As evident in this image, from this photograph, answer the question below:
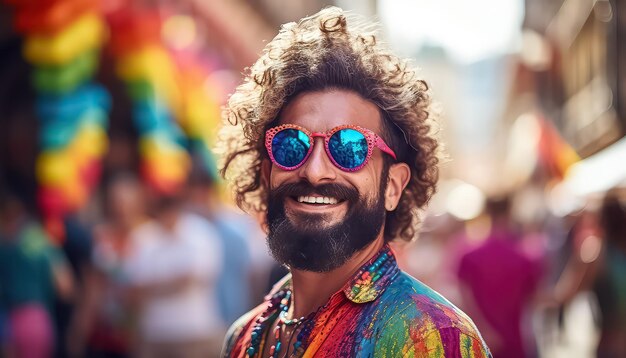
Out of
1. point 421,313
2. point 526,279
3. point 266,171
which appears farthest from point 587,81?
point 421,313

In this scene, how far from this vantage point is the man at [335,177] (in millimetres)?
2703

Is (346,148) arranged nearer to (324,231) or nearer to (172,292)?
(324,231)

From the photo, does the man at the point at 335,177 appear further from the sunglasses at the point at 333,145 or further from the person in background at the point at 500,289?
the person in background at the point at 500,289

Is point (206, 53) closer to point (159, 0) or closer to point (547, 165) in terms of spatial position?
point (159, 0)

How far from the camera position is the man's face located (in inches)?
111

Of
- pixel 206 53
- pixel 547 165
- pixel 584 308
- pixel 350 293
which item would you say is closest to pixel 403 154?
pixel 350 293

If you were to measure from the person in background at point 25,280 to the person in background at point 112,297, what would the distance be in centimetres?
31

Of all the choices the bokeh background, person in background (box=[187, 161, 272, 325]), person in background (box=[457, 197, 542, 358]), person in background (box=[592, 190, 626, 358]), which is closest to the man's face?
the bokeh background

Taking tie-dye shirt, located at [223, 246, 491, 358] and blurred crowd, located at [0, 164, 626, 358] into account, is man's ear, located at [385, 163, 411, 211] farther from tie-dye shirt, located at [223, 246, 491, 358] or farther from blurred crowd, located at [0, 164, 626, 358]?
blurred crowd, located at [0, 164, 626, 358]

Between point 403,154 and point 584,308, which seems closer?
point 403,154

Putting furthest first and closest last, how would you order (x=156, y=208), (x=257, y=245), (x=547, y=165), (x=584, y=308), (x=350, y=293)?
(x=584, y=308)
(x=547, y=165)
(x=257, y=245)
(x=156, y=208)
(x=350, y=293)

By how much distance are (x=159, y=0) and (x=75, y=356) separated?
12.0ft

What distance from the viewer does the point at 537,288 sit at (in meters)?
8.41

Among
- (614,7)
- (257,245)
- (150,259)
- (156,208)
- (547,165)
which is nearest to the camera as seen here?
(150,259)
